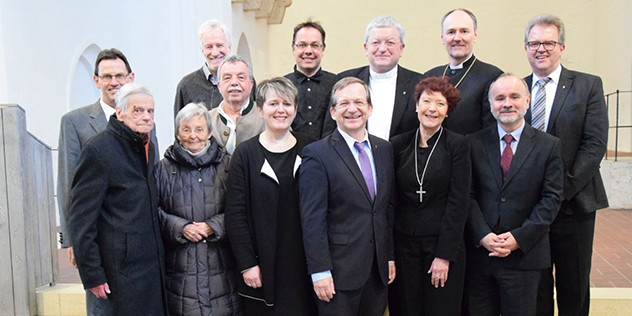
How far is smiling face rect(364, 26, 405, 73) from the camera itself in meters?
2.78

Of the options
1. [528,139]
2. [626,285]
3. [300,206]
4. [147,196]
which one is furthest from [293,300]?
[626,285]

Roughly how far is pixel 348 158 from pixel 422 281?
762 millimetres

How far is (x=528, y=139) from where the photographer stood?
2.48m

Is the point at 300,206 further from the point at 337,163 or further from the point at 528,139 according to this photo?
the point at 528,139

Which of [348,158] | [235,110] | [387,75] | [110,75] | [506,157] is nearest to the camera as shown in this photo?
[348,158]

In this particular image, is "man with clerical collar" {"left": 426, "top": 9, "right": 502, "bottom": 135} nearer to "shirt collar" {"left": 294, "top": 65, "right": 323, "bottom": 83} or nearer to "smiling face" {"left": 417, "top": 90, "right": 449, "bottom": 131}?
"smiling face" {"left": 417, "top": 90, "right": 449, "bottom": 131}

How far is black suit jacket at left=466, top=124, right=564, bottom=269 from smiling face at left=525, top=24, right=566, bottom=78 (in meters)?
0.43

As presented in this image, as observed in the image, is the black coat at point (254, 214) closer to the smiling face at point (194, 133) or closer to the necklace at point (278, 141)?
the necklace at point (278, 141)

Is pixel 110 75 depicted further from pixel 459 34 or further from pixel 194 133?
pixel 459 34

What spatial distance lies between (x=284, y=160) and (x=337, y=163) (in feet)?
0.91

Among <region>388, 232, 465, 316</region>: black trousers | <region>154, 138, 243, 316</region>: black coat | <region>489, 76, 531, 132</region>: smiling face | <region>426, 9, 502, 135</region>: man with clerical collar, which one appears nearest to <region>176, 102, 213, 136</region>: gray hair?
<region>154, 138, 243, 316</region>: black coat

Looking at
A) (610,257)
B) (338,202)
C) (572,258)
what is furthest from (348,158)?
(610,257)

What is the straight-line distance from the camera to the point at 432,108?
7.77 feet

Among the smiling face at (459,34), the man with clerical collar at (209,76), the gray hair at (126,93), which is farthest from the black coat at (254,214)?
the smiling face at (459,34)
